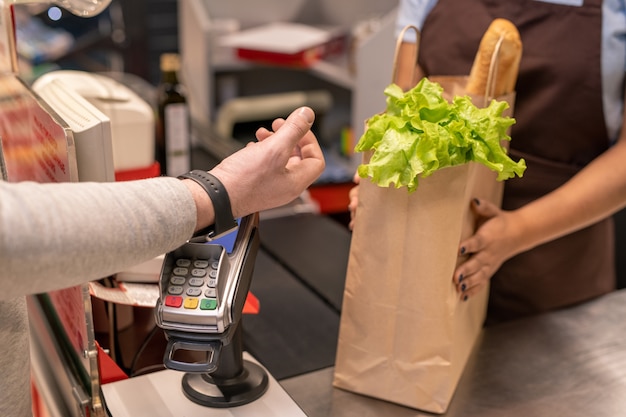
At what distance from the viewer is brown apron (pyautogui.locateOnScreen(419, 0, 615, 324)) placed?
136 cm

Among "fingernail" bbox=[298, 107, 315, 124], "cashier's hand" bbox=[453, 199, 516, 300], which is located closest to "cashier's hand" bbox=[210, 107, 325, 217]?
"fingernail" bbox=[298, 107, 315, 124]

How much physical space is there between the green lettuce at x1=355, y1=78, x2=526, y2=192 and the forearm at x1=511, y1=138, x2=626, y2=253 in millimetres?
220

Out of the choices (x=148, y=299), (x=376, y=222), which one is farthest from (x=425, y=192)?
(x=148, y=299)

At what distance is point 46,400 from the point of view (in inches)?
50.6

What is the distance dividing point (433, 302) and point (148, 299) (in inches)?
17.0

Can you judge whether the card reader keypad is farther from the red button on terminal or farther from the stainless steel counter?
the stainless steel counter

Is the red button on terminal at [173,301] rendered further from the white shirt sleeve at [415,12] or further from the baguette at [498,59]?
the white shirt sleeve at [415,12]

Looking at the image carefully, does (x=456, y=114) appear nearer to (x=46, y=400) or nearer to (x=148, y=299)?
(x=148, y=299)

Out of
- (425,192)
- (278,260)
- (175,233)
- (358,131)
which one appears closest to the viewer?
(175,233)

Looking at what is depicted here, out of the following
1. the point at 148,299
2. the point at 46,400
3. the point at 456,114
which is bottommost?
the point at 46,400

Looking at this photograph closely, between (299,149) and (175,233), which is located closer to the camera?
(175,233)

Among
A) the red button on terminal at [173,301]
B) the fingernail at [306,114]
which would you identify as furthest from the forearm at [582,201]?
the red button on terminal at [173,301]

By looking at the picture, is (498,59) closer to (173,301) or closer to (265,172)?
(265,172)

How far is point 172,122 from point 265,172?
115 centimetres
